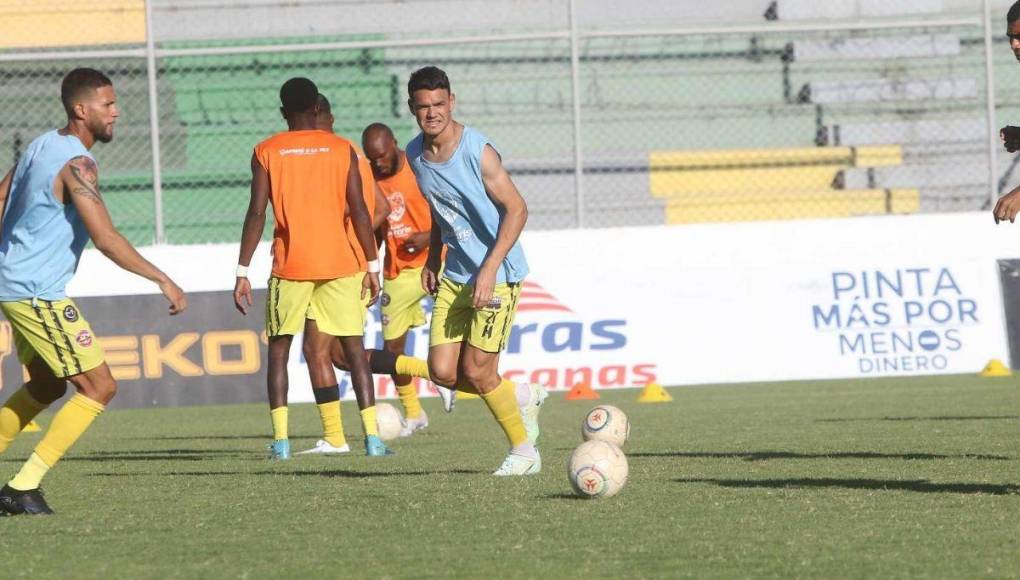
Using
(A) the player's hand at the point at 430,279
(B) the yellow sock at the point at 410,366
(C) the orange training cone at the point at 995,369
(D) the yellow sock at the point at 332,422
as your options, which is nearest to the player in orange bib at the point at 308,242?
(D) the yellow sock at the point at 332,422

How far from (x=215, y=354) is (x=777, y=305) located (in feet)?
17.9

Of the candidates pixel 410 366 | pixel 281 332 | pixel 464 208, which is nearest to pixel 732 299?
pixel 410 366

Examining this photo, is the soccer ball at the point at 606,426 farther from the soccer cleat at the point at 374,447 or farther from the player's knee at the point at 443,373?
the soccer cleat at the point at 374,447

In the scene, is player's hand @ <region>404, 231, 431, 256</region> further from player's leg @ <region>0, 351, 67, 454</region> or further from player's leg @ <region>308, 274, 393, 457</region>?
player's leg @ <region>0, 351, 67, 454</region>

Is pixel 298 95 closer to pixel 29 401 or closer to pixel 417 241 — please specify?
pixel 417 241

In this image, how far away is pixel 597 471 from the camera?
22.7 ft

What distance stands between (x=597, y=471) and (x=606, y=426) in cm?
180

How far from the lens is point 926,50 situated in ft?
67.2

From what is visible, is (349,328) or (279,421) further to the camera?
(349,328)

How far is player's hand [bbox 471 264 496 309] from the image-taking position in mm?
7625

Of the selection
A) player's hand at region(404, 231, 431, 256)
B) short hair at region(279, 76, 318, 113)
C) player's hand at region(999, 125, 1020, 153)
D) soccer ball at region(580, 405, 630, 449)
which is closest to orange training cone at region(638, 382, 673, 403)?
player's hand at region(404, 231, 431, 256)

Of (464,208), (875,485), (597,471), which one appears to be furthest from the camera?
(464,208)

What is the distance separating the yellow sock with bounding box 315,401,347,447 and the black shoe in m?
3.16

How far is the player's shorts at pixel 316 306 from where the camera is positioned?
9.70 meters
